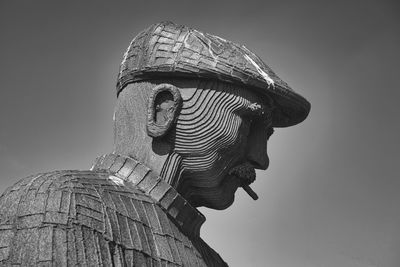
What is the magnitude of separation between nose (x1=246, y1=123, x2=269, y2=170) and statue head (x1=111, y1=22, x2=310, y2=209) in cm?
2

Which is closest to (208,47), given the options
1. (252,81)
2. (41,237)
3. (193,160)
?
(252,81)

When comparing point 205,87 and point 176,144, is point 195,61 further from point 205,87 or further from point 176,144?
point 176,144

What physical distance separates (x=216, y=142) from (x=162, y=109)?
1.52 feet

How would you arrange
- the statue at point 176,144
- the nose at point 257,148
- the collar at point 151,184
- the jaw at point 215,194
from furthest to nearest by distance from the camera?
the nose at point 257,148, the jaw at point 215,194, the collar at point 151,184, the statue at point 176,144

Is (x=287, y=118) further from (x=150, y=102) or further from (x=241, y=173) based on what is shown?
(x=150, y=102)

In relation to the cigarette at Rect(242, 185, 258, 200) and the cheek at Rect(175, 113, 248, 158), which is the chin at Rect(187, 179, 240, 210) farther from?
the cheek at Rect(175, 113, 248, 158)

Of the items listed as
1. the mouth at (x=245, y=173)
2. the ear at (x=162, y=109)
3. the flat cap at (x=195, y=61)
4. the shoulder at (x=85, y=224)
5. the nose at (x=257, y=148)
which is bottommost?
the shoulder at (x=85, y=224)

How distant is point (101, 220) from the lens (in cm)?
618

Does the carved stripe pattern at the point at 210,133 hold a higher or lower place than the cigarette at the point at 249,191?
higher

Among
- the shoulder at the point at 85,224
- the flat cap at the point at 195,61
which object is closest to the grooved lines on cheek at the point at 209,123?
the flat cap at the point at 195,61

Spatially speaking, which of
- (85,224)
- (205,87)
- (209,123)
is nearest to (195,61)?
(205,87)

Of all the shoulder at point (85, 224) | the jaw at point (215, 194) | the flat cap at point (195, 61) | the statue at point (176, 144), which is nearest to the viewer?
the shoulder at point (85, 224)

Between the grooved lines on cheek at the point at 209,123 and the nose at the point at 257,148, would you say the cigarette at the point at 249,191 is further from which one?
the grooved lines on cheek at the point at 209,123

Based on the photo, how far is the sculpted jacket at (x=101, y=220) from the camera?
5.83 meters
